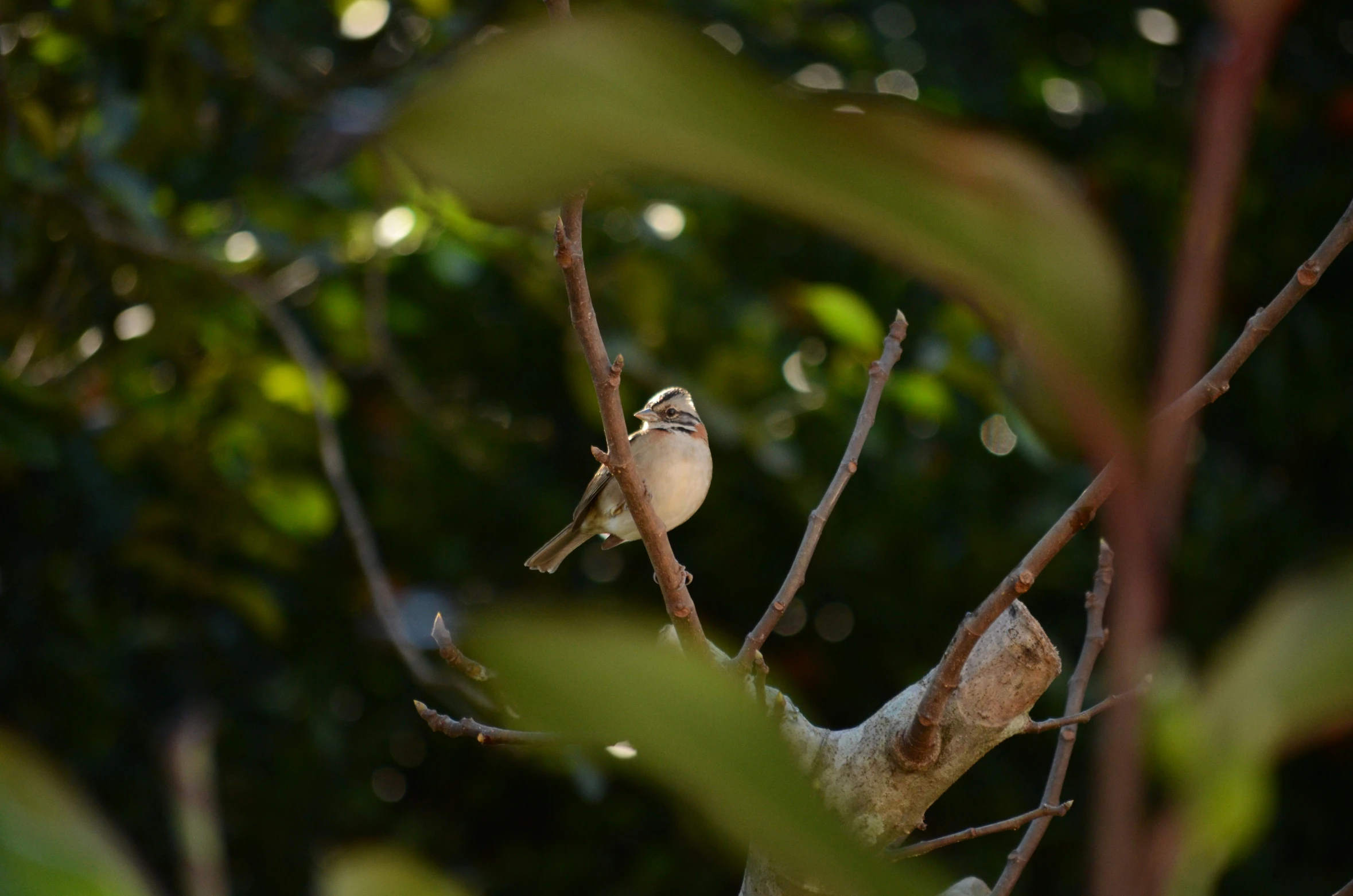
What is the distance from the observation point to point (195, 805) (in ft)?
2.10

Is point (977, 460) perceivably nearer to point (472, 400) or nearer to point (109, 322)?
point (472, 400)

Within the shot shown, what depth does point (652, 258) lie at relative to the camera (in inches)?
167

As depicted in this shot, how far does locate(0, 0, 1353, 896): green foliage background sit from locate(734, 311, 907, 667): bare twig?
1.35 m

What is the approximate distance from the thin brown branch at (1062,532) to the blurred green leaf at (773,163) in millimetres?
476

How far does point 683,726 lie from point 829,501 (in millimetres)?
1633

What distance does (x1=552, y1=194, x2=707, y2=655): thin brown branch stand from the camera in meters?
1.54

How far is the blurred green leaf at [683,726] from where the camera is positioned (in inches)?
19.9

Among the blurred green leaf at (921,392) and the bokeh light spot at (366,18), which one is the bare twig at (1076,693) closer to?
the blurred green leaf at (921,392)

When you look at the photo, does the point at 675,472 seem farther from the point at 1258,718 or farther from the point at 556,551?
the point at 1258,718

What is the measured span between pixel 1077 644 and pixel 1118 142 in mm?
2100

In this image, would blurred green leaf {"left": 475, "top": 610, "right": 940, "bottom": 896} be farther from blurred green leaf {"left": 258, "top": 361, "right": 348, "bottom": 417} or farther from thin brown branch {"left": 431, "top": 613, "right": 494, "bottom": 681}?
blurred green leaf {"left": 258, "top": 361, "right": 348, "bottom": 417}

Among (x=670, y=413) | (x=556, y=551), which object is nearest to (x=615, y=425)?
(x=670, y=413)

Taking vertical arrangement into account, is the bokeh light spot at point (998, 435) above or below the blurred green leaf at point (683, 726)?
below

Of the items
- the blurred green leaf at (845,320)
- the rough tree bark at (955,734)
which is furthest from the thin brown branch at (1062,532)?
the blurred green leaf at (845,320)
